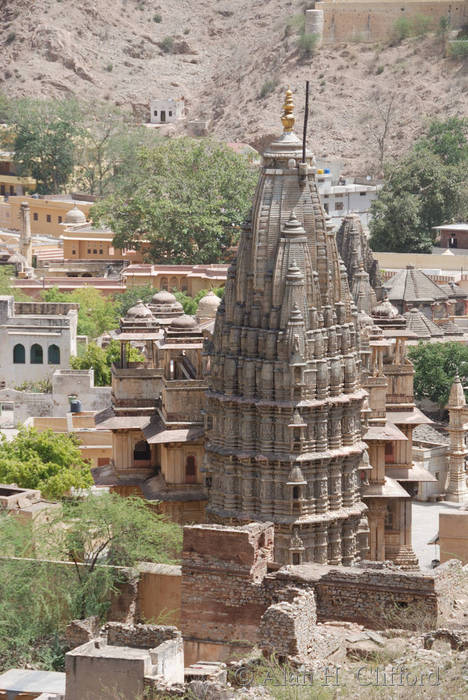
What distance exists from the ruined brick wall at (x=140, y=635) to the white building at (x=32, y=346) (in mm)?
42220

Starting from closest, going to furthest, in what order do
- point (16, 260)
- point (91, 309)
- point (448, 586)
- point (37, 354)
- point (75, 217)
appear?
point (448, 586), point (37, 354), point (91, 309), point (16, 260), point (75, 217)

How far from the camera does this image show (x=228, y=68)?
7239 inches

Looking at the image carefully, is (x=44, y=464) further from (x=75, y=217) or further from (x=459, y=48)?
(x=459, y=48)

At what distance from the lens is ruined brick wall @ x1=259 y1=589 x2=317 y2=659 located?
2875 centimetres

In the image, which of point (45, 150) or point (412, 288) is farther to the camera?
point (45, 150)

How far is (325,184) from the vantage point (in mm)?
124812

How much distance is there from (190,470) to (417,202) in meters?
68.0

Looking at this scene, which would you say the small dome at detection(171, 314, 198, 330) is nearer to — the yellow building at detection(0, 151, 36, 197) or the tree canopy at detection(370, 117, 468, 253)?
the tree canopy at detection(370, 117, 468, 253)

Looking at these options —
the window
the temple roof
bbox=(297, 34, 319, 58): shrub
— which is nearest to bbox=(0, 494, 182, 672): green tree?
the window

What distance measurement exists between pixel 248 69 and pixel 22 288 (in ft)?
284

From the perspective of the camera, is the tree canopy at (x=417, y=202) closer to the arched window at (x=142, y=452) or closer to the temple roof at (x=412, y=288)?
the temple roof at (x=412, y=288)

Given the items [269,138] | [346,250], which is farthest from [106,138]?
[346,250]

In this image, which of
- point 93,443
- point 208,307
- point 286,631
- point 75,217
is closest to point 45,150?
point 75,217

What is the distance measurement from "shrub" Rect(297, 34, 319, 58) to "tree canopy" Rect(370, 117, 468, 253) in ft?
131
